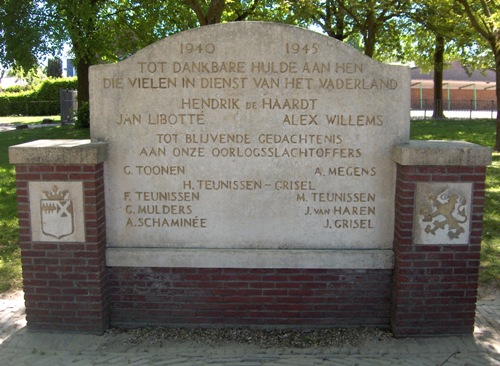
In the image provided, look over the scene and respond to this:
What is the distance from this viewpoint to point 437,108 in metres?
27.6

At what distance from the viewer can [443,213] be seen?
4.44 meters

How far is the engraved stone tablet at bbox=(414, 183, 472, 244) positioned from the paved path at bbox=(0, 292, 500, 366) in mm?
849

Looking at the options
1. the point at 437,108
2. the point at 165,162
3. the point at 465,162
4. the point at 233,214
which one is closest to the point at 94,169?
the point at 165,162

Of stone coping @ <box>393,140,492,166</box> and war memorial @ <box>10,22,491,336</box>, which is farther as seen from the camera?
war memorial @ <box>10,22,491,336</box>

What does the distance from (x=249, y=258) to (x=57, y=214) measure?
5.35 ft

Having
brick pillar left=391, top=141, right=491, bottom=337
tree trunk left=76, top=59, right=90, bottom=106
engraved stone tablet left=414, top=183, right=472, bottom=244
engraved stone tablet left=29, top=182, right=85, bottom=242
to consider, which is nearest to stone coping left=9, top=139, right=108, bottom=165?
engraved stone tablet left=29, top=182, right=85, bottom=242

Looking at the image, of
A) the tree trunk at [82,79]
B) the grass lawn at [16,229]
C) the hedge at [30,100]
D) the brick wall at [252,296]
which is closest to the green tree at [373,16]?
the grass lawn at [16,229]

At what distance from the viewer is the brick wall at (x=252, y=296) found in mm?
4703

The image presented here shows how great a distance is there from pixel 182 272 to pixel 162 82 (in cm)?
162

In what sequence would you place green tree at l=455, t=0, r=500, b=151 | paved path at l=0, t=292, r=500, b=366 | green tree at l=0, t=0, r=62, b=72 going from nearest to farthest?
paved path at l=0, t=292, r=500, b=366 < green tree at l=455, t=0, r=500, b=151 < green tree at l=0, t=0, r=62, b=72

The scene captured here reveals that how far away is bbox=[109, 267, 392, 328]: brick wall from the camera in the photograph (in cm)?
470

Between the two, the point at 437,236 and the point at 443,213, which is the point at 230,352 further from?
the point at 443,213

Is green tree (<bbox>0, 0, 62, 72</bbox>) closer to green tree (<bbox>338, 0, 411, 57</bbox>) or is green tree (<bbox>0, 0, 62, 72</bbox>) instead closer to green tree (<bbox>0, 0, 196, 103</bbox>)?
green tree (<bbox>0, 0, 196, 103</bbox>)

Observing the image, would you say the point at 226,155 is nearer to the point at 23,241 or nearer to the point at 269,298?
the point at 269,298
